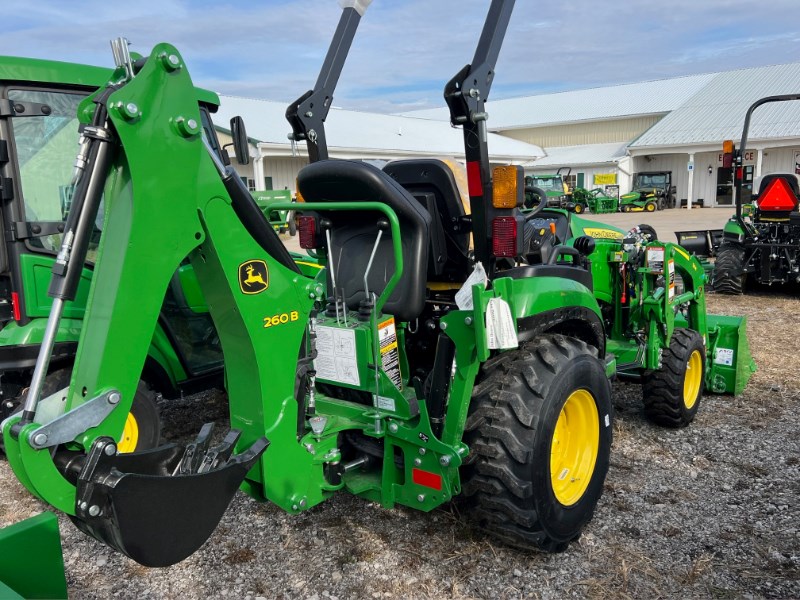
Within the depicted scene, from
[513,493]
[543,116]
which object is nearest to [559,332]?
[513,493]

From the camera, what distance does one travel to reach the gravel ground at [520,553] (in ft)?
9.24

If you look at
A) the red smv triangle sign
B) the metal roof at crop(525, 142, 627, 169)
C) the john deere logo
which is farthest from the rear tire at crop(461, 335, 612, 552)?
the metal roof at crop(525, 142, 627, 169)

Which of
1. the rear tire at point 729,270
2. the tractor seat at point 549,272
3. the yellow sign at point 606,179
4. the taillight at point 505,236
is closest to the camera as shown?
the taillight at point 505,236

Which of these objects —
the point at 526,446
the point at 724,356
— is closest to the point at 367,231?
the point at 526,446

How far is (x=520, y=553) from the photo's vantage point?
300 centimetres

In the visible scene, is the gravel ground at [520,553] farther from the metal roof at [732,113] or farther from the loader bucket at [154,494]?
the metal roof at [732,113]

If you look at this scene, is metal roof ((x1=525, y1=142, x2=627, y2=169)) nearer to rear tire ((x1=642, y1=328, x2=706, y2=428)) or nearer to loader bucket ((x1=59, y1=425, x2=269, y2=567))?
rear tire ((x1=642, y1=328, x2=706, y2=428))

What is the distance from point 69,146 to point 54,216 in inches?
17.4

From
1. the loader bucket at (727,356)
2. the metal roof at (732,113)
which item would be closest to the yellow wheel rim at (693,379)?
the loader bucket at (727,356)

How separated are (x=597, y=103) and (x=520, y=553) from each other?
143 feet

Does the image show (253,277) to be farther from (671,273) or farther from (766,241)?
(766,241)

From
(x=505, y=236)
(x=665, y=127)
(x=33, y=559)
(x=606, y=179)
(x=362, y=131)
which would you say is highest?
(x=665, y=127)

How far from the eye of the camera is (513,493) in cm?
268

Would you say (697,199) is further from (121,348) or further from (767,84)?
(121,348)
